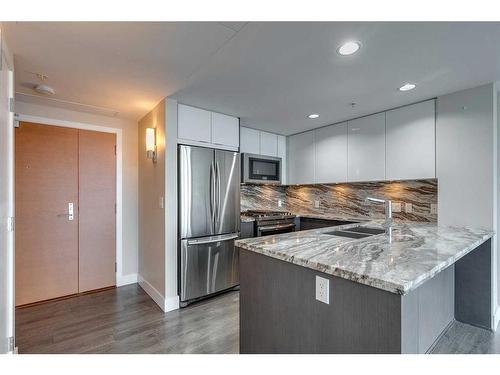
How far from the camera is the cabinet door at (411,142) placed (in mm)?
2711

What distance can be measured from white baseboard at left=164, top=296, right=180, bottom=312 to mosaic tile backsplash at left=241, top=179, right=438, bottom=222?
1776mm

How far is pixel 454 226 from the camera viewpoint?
8.07ft

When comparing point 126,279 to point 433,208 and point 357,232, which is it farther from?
point 433,208

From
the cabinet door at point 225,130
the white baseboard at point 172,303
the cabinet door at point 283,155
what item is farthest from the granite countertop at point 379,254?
the cabinet door at point 283,155

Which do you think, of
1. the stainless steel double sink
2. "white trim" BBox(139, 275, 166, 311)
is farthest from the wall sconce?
the stainless steel double sink

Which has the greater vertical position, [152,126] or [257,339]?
[152,126]

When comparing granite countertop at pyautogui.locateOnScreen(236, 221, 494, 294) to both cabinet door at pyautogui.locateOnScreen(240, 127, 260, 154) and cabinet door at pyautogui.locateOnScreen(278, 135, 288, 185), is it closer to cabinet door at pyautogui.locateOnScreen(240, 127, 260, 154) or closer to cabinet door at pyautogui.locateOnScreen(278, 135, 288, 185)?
cabinet door at pyautogui.locateOnScreen(240, 127, 260, 154)

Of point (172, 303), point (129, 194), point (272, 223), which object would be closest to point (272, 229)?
point (272, 223)

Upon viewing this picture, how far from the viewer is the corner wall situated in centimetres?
276
